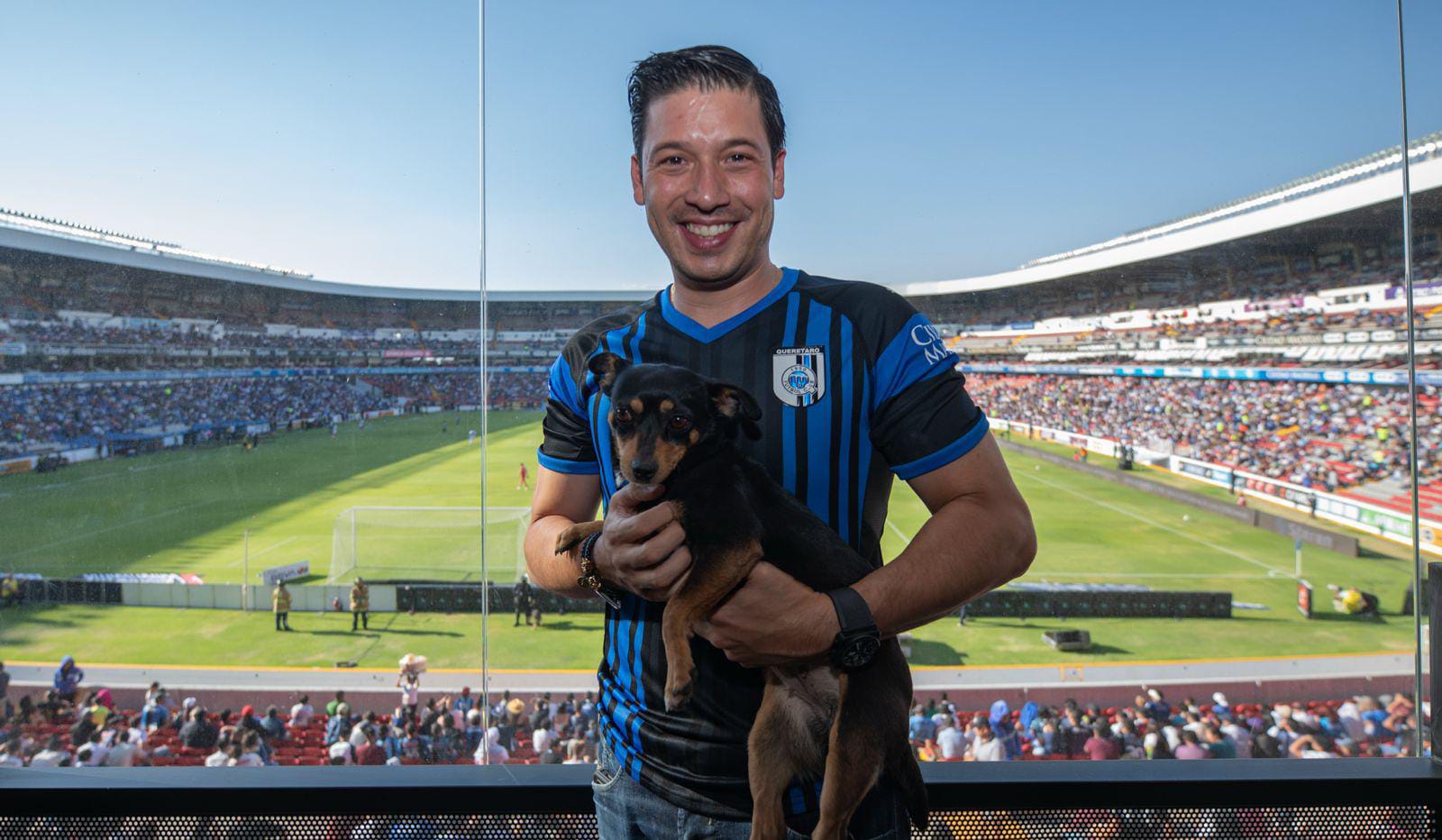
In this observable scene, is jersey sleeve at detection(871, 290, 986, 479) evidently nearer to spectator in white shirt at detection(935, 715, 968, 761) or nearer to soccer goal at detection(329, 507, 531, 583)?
spectator in white shirt at detection(935, 715, 968, 761)

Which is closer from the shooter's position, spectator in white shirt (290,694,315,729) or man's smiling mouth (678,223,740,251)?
man's smiling mouth (678,223,740,251)

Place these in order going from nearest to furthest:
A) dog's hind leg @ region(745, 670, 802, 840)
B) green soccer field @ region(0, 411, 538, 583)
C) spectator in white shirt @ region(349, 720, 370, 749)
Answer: dog's hind leg @ region(745, 670, 802, 840), green soccer field @ region(0, 411, 538, 583), spectator in white shirt @ region(349, 720, 370, 749)

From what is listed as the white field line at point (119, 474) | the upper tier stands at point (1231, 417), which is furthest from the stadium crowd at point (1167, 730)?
the white field line at point (119, 474)

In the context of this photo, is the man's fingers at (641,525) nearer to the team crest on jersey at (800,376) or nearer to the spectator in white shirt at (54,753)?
the team crest on jersey at (800,376)

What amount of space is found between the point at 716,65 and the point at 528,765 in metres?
1.67

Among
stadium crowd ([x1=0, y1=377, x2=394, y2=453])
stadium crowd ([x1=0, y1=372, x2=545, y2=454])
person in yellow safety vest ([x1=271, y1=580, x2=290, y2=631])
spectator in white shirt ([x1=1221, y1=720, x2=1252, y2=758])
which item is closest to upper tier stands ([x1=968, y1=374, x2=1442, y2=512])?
spectator in white shirt ([x1=1221, y1=720, x2=1252, y2=758])

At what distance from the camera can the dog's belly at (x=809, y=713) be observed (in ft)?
3.93

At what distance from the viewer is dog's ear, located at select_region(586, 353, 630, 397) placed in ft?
4.02

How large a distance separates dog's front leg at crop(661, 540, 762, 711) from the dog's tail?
0.44 m

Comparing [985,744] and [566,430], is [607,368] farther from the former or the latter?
Result: [985,744]

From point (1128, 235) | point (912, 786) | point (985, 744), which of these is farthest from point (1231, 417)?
point (912, 786)

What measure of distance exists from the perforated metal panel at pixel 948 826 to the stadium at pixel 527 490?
762 mm

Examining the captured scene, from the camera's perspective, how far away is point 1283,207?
4352mm

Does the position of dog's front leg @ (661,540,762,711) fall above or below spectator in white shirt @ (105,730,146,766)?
above
